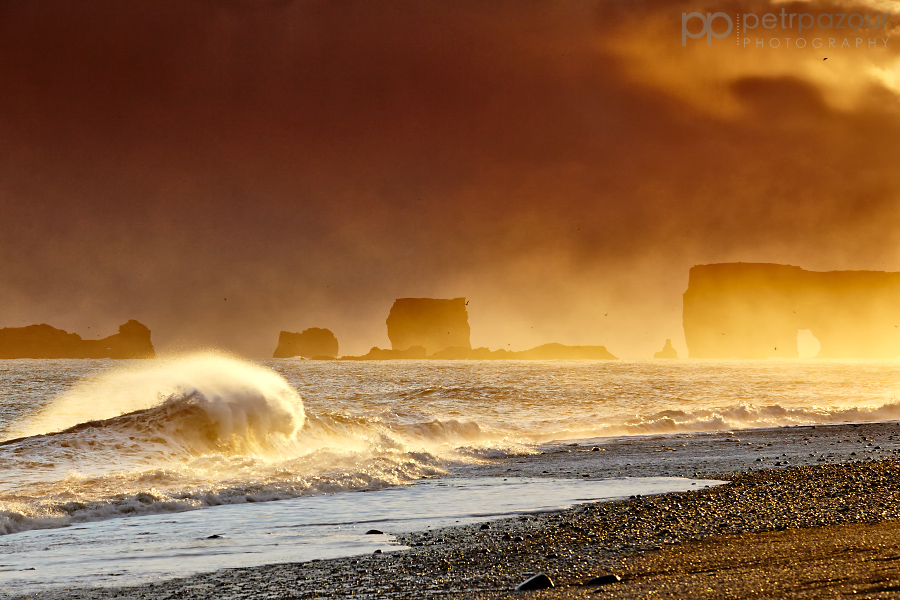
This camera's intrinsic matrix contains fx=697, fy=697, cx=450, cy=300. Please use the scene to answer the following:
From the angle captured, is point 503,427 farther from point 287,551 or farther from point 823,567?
point 823,567

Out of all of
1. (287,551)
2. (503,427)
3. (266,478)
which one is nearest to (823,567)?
(287,551)

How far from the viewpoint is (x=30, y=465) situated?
47.8ft

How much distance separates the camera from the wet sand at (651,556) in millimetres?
5336

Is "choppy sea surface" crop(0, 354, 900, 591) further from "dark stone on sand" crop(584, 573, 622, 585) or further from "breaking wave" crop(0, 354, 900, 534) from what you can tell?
"dark stone on sand" crop(584, 573, 622, 585)

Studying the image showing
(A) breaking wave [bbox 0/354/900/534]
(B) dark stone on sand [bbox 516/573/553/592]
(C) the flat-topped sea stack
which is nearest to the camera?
(B) dark stone on sand [bbox 516/573/553/592]

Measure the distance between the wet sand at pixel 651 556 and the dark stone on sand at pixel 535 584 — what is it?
11 centimetres

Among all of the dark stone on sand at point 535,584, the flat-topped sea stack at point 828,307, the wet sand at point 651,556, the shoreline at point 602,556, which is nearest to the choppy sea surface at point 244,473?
the shoreline at point 602,556

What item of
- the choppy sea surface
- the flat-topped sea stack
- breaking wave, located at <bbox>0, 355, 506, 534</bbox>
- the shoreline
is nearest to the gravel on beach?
the shoreline

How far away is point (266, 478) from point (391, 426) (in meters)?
10.5

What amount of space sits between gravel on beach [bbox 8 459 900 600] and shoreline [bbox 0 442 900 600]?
0.01 meters

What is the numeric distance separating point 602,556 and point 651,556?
439mm

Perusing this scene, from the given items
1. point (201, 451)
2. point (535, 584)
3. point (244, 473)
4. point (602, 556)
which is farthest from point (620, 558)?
point (201, 451)

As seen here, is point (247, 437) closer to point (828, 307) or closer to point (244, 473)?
point (244, 473)

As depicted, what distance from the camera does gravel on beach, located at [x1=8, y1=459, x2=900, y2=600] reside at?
5.36m
